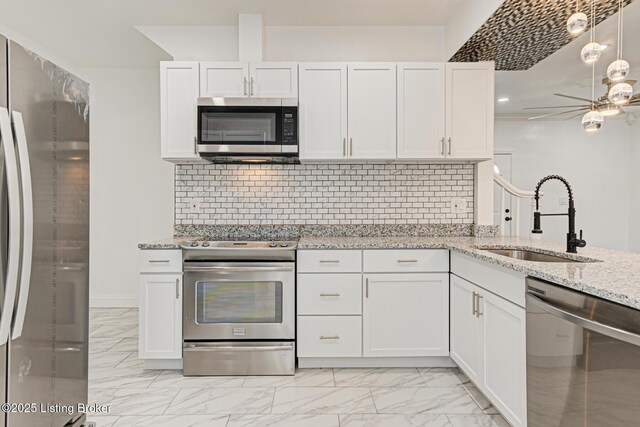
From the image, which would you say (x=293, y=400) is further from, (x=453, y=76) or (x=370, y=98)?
(x=453, y=76)

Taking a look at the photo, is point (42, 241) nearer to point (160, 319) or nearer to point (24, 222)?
point (24, 222)

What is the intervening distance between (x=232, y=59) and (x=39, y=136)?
2.33 m

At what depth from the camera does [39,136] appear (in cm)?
127

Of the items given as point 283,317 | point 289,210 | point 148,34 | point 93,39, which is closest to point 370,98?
point 289,210

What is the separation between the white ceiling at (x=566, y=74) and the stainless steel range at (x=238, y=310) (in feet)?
11.0

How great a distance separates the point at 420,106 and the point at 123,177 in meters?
3.29

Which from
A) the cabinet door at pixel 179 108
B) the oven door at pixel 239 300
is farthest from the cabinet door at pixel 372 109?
the cabinet door at pixel 179 108

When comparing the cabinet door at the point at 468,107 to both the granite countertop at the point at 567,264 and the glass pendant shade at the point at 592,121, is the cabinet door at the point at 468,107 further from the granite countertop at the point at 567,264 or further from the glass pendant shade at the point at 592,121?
the granite countertop at the point at 567,264

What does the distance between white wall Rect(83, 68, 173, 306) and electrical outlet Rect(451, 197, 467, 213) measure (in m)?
3.00

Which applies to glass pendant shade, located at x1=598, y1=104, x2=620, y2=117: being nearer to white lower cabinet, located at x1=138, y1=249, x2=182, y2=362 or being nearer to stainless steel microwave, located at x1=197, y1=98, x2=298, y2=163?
stainless steel microwave, located at x1=197, y1=98, x2=298, y2=163

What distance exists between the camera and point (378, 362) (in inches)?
111

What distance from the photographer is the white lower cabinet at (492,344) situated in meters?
1.78

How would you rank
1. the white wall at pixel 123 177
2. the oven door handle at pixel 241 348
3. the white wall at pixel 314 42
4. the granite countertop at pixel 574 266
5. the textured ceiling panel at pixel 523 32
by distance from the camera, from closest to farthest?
the granite countertop at pixel 574 266 → the textured ceiling panel at pixel 523 32 → the oven door handle at pixel 241 348 → the white wall at pixel 314 42 → the white wall at pixel 123 177

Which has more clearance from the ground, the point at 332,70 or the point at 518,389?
the point at 332,70
